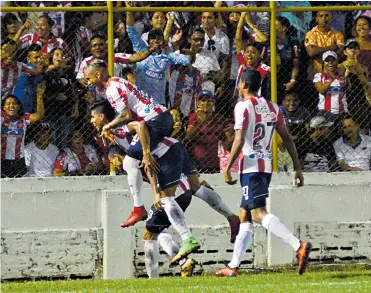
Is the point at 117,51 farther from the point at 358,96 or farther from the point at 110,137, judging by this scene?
→ the point at 358,96

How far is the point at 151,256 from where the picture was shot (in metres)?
11.7

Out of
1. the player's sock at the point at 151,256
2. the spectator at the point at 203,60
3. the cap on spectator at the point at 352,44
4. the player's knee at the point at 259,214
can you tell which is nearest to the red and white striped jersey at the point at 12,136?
the player's sock at the point at 151,256

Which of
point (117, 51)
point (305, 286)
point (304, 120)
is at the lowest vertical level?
point (305, 286)

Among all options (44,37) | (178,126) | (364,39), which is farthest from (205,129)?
(364,39)

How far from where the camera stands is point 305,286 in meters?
9.48

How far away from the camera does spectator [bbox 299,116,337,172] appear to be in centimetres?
1329

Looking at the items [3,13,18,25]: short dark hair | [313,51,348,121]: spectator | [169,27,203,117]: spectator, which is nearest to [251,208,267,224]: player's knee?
[169,27,203,117]: spectator

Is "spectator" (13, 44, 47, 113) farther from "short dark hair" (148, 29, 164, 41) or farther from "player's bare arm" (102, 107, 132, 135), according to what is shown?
"player's bare arm" (102, 107, 132, 135)

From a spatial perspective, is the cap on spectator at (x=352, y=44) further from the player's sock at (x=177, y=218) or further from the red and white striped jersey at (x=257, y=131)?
the player's sock at (x=177, y=218)

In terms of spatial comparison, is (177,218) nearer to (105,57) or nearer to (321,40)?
(105,57)

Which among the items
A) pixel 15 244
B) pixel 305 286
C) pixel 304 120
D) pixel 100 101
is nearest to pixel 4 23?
pixel 100 101

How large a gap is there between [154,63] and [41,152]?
175 cm

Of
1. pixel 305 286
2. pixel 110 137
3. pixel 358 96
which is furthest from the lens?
pixel 358 96

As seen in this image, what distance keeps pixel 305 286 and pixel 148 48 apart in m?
4.52
